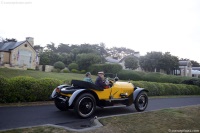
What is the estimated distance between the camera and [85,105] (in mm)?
6367

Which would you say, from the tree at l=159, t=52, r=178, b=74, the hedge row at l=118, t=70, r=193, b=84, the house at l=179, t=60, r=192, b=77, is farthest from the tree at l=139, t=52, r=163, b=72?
the hedge row at l=118, t=70, r=193, b=84

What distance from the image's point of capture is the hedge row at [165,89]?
14386 millimetres

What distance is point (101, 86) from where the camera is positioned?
6.95 meters

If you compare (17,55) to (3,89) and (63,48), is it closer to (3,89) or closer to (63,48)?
(3,89)

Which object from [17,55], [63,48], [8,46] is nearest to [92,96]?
[17,55]

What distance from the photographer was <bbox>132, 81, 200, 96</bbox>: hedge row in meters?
14.4

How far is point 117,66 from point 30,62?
658 inches

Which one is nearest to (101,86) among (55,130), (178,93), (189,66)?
(55,130)

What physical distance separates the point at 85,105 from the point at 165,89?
11585mm

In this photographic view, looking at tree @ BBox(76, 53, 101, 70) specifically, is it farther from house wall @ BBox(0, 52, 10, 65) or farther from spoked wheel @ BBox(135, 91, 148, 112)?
spoked wheel @ BBox(135, 91, 148, 112)

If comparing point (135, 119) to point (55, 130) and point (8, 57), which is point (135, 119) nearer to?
point (55, 130)

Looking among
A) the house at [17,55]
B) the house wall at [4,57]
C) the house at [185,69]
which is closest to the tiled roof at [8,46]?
the house at [17,55]

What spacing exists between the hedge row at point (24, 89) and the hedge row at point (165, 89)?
6.59 meters

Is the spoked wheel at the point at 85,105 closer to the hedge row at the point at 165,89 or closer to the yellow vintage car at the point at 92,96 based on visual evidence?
the yellow vintage car at the point at 92,96
